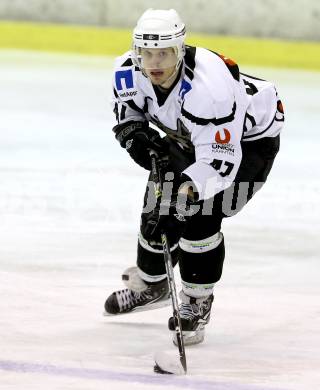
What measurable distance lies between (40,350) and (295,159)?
3.33 metres

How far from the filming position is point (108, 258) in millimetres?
4176

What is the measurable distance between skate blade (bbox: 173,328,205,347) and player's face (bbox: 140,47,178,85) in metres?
0.76

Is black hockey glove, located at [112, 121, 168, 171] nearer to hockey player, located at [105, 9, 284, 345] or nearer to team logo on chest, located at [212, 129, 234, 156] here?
hockey player, located at [105, 9, 284, 345]

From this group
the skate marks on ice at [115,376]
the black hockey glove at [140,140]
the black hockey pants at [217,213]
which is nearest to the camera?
the skate marks on ice at [115,376]

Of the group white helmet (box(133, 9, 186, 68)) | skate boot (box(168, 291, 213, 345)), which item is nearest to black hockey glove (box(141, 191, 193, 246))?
skate boot (box(168, 291, 213, 345))

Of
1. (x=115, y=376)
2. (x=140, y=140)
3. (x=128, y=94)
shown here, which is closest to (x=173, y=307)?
(x=115, y=376)

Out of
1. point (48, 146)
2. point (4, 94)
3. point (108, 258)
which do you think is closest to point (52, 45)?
point (4, 94)

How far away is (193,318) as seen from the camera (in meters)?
3.26

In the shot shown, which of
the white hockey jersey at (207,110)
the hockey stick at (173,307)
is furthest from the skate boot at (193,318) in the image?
the white hockey jersey at (207,110)

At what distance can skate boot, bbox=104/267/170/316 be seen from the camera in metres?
3.52

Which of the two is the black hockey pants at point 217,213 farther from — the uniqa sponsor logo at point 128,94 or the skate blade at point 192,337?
the uniqa sponsor logo at point 128,94

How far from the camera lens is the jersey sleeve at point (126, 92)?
3.27 meters

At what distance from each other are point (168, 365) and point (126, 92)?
2.86 feet

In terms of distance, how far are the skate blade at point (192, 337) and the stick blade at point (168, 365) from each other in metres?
0.27
